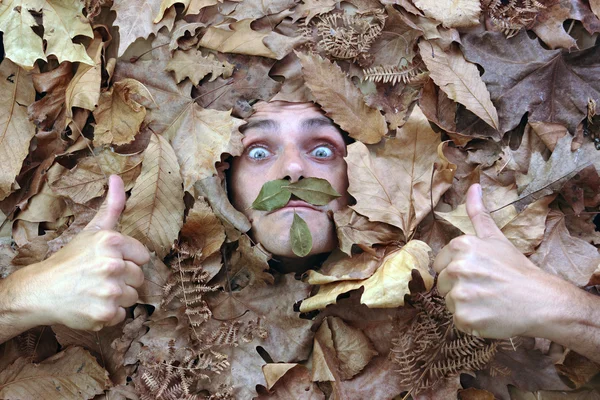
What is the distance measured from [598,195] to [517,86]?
1.74 feet

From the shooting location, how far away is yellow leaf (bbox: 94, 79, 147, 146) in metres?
2.54

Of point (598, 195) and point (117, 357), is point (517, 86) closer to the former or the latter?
point (598, 195)

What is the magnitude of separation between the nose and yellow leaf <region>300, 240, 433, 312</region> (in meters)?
0.43

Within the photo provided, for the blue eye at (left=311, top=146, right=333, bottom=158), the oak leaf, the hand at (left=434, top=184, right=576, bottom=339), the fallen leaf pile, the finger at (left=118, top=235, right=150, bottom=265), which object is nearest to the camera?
→ the hand at (left=434, top=184, right=576, bottom=339)

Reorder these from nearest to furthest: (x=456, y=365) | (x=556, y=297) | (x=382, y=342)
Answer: (x=556, y=297) → (x=456, y=365) → (x=382, y=342)

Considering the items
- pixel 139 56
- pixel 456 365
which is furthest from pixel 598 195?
pixel 139 56

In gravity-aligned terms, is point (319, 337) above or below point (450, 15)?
below

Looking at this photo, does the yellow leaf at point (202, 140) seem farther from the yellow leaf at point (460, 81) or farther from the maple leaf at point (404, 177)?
the yellow leaf at point (460, 81)

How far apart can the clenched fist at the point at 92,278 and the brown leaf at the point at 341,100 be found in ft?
2.77

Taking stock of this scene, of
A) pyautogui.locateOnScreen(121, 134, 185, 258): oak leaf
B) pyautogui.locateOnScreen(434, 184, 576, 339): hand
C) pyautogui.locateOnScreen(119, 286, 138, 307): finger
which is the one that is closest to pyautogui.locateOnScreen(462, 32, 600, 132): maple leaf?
pyautogui.locateOnScreen(434, 184, 576, 339): hand

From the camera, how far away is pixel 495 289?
74.5 inches

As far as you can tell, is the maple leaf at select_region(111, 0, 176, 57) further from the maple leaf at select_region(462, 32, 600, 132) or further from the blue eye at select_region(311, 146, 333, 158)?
the maple leaf at select_region(462, 32, 600, 132)

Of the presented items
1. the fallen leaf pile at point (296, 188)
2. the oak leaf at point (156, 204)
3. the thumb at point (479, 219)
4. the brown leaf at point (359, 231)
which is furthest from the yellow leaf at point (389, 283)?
the oak leaf at point (156, 204)

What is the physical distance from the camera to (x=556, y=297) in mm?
1973
